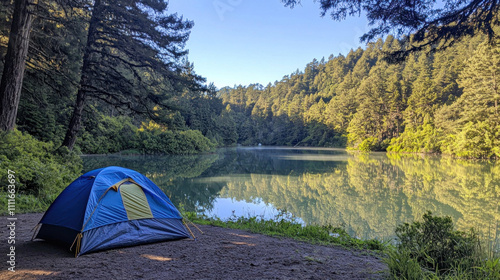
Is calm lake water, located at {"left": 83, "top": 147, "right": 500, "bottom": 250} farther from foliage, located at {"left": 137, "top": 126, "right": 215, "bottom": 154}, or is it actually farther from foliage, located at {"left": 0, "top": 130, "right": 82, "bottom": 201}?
foliage, located at {"left": 137, "top": 126, "right": 215, "bottom": 154}

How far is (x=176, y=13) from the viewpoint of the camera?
10625 mm

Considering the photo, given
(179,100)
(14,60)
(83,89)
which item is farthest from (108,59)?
(179,100)

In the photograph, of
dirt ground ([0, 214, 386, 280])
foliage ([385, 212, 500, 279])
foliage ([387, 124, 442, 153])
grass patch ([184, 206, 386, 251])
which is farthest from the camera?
foliage ([387, 124, 442, 153])

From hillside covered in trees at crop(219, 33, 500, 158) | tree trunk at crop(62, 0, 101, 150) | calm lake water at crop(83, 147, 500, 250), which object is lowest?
calm lake water at crop(83, 147, 500, 250)

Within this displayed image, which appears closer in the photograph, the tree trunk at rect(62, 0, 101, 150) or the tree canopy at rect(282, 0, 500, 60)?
the tree canopy at rect(282, 0, 500, 60)

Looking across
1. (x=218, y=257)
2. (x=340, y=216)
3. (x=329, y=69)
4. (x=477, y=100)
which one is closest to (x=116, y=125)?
(x=340, y=216)

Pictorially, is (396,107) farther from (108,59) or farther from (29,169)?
(29,169)

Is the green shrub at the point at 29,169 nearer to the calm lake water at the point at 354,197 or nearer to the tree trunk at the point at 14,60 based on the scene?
the tree trunk at the point at 14,60

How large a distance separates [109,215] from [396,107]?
154 ft

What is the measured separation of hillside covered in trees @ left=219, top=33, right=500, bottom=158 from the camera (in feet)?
85.3

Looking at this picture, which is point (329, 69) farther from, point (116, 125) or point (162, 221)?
point (162, 221)

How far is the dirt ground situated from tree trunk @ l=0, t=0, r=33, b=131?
3.64m

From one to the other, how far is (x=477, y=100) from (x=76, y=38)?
31212 mm

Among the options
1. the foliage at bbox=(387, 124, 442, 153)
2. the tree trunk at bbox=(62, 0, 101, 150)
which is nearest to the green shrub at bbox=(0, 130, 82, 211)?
the tree trunk at bbox=(62, 0, 101, 150)
